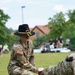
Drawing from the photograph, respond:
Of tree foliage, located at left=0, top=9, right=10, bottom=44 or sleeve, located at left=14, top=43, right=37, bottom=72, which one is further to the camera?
tree foliage, located at left=0, top=9, right=10, bottom=44

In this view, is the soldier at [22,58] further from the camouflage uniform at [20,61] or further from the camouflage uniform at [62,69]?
the camouflage uniform at [62,69]

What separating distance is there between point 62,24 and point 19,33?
212ft

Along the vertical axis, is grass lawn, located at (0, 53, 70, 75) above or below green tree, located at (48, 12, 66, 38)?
below

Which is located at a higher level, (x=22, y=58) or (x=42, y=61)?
(x=22, y=58)

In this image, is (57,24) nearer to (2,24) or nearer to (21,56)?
(2,24)

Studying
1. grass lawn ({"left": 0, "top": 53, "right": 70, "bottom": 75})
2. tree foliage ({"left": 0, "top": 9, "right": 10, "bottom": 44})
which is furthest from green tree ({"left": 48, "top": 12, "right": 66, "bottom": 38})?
grass lawn ({"left": 0, "top": 53, "right": 70, "bottom": 75})

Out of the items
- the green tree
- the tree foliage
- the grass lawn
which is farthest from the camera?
the green tree

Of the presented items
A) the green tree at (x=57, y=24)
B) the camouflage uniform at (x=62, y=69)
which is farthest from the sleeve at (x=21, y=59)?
the green tree at (x=57, y=24)

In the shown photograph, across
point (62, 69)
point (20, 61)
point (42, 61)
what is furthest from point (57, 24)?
point (62, 69)

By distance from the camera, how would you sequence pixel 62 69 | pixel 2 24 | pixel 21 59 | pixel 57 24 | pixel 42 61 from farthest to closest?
pixel 57 24 → pixel 2 24 → pixel 42 61 → pixel 21 59 → pixel 62 69

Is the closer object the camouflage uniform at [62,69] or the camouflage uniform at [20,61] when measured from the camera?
the camouflage uniform at [62,69]

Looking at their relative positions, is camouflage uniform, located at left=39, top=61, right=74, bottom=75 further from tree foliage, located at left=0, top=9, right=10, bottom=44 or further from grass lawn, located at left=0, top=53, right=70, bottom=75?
tree foliage, located at left=0, top=9, right=10, bottom=44

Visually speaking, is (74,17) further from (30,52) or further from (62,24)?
(30,52)

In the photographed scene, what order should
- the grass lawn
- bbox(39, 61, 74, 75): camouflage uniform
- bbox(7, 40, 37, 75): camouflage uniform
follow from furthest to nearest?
the grass lawn → bbox(7, 40, 37, 75): camouflage uniform → bbox(39, 61, 74, 75): camouflage uniform
